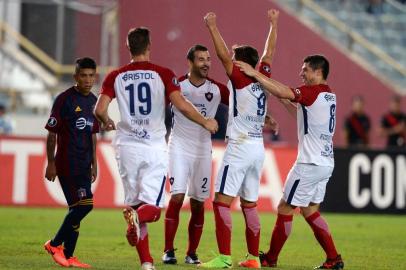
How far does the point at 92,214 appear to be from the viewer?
1808 centimetres

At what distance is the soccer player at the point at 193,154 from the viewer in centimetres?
1084

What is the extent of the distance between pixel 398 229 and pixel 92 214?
540cm

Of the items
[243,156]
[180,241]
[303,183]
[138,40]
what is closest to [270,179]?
[180,241]

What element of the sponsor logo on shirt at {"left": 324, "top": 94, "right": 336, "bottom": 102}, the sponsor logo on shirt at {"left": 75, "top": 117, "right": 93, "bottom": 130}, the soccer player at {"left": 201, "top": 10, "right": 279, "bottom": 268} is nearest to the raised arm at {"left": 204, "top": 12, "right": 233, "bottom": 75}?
the soccer player at {"left": 201, "top": 10, "right": 279, "bottom": 268}

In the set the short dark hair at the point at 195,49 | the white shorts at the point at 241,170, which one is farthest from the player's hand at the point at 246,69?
the white shorts at the point at 241,170

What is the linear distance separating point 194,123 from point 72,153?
4.68 ft

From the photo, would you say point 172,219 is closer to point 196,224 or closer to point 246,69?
point 196,224

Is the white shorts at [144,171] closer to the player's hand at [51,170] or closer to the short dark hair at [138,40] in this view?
the short dark hair at [138,40]

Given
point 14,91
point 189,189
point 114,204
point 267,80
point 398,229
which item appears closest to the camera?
point 267,80

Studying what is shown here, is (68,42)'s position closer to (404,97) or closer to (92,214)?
(92,214)

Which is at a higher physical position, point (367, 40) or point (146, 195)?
point (367, 40)

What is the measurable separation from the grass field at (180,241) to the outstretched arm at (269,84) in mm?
1840

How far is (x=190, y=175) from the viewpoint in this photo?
10977 millimetres

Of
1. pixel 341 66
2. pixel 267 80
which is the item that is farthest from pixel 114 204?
pixel 267 80
